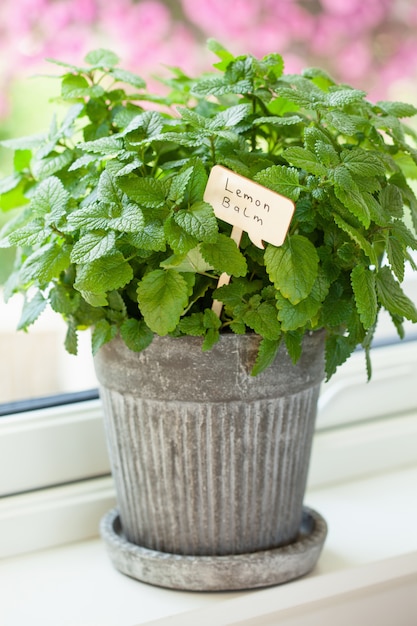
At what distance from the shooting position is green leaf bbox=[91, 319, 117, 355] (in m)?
0.82

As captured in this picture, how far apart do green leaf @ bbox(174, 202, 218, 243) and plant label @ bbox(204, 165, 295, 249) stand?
0.09 feet

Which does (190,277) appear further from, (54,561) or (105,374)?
(54,561)

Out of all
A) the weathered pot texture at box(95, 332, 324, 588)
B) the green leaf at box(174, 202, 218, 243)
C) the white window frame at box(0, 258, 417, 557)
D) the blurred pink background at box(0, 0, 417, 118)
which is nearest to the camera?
the green leaf at box(174, 202, 218, 243)

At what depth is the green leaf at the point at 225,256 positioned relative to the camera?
0.74m

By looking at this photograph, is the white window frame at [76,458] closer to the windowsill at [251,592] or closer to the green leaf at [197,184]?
the windowsill at [251,592]

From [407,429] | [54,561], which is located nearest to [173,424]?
[54,561]

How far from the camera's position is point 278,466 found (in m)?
0.89

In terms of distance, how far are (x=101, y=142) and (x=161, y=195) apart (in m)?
0.09

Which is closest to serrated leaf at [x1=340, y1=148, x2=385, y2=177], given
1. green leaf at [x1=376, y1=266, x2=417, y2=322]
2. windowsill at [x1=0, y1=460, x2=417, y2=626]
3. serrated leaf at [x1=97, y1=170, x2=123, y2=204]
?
green leaf at [x1=376, y1=266, x2=417, y2=322]

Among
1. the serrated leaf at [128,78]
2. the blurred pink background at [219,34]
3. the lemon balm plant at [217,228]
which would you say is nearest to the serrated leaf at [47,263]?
the lemon balm plant at [217,228]

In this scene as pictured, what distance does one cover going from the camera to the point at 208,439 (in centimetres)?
85

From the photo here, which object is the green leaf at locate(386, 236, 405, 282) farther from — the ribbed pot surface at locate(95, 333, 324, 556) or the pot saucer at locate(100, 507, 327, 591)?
the pot saucer at locate(100, 507, 327, 591)

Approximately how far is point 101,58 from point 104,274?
0.29 m

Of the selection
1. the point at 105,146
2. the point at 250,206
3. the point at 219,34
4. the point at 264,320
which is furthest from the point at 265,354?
the point at 219,34
